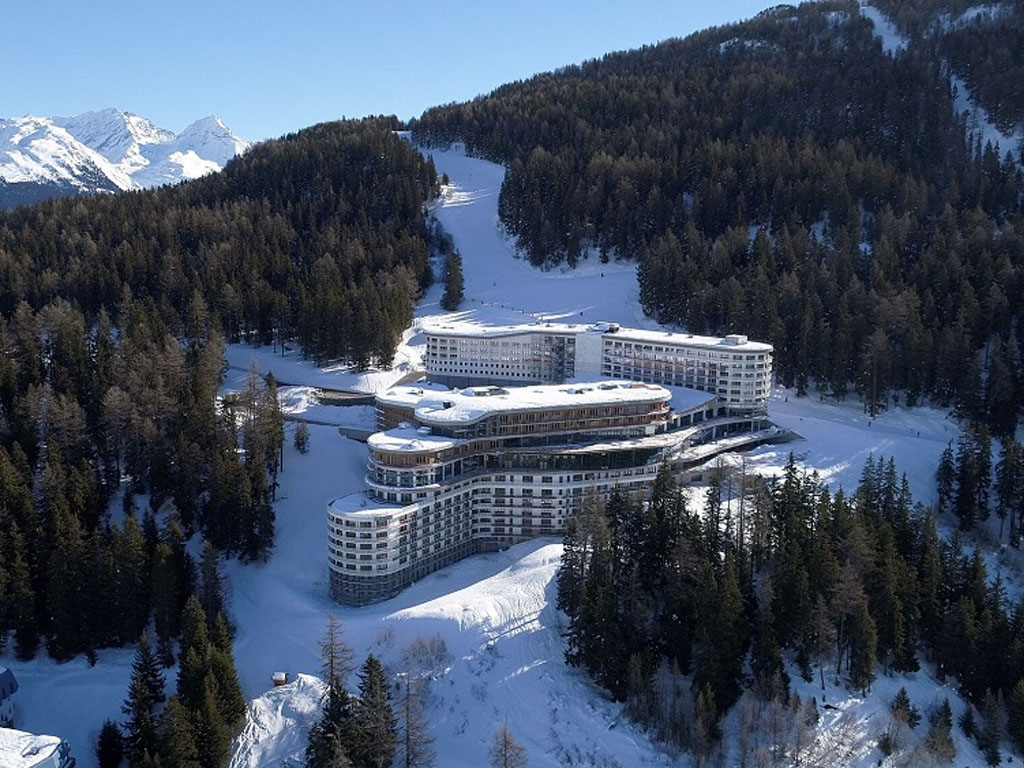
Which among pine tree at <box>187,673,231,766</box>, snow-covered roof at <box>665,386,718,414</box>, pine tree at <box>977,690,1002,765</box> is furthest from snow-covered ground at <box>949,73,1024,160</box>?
pine tree at <box>187,673,231,766</box>

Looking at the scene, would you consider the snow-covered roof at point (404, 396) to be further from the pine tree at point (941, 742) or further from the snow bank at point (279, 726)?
the pine tree at point (941, 742)

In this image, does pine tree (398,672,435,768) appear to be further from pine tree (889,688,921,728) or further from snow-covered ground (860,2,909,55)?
snow-covered ground (860,2,909,55)

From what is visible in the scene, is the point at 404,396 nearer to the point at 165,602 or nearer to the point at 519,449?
the point at 519,449

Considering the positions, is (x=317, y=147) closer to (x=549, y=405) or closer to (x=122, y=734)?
(x=549, y=405)

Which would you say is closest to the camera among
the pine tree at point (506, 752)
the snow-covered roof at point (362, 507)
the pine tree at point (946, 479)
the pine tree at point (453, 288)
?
the pine tree at point (506, 752)

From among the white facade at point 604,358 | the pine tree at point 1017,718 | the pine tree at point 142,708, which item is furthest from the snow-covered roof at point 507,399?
the pine tree at point 1017,718

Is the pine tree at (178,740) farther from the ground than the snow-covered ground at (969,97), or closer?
closer

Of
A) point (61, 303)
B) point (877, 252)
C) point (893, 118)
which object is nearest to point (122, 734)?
point (61, 303)
